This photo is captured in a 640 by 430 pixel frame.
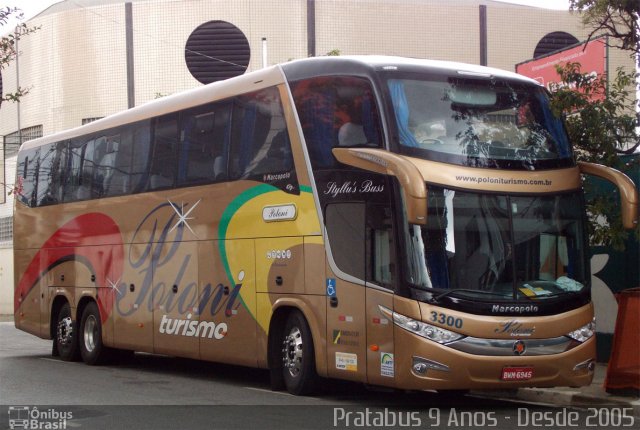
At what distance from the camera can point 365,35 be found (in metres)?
35.7

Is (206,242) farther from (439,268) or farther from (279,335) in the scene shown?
(439,268)

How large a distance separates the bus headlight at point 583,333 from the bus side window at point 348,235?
2.50 meters

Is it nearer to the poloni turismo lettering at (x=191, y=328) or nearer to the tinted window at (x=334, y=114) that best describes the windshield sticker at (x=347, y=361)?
the tinted window at (x=334, y=114)

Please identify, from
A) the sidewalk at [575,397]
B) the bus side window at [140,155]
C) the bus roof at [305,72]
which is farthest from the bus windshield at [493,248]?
the bus side window at [140,155]

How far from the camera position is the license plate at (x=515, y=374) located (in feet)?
38.1

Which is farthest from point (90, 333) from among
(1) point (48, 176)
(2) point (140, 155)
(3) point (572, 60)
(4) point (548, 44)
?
(4) point (548, 44)

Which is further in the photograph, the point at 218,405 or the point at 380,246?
the point at 218,405

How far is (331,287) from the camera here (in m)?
12.9

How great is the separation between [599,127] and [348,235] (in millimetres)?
4161

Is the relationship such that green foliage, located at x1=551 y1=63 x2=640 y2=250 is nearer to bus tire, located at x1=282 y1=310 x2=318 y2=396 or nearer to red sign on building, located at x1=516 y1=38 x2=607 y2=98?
bus tire, located at x1=282 y1=310 x2=318 y2=396

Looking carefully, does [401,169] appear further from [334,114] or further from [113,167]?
[113,167]

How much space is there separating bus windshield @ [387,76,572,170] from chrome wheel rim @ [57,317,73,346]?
1033cm

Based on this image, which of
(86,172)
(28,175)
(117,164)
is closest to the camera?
(117,164)

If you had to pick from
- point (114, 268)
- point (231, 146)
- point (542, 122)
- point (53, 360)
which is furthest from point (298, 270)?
point (53, 360)
